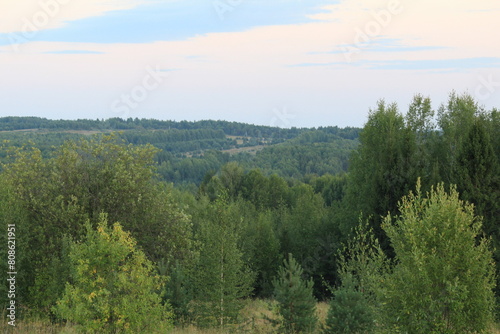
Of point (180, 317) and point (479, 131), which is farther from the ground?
point (479, 131)

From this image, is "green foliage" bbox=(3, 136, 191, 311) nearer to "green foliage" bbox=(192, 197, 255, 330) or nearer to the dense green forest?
the dense green forest

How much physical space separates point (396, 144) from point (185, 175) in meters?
164

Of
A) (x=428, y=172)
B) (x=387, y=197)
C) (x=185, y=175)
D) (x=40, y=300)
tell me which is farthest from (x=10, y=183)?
(x=185, y=175)

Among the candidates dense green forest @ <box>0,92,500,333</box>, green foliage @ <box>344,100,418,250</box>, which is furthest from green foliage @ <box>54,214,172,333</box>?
green foliage @ <box>344,100,418,250</box>

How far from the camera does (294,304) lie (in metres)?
21.1

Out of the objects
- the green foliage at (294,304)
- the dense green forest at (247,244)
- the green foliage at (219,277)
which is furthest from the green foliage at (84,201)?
the green foliage at (294,304)

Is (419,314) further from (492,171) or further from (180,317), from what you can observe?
(492,171)

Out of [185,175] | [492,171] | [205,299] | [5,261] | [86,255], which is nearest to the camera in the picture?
[86,255]

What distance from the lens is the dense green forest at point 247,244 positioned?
14852 mm

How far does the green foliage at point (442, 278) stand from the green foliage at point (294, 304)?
21.4 ft

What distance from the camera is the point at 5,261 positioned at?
2042cm

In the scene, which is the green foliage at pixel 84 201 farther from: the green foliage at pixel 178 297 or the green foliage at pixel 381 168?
the green foliage at pixel 381 168

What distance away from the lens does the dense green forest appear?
1485 centimetres

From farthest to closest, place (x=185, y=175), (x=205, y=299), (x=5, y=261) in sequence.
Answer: (x=185, y=175)
(x=205, y=299)
(x=5, y=261)
